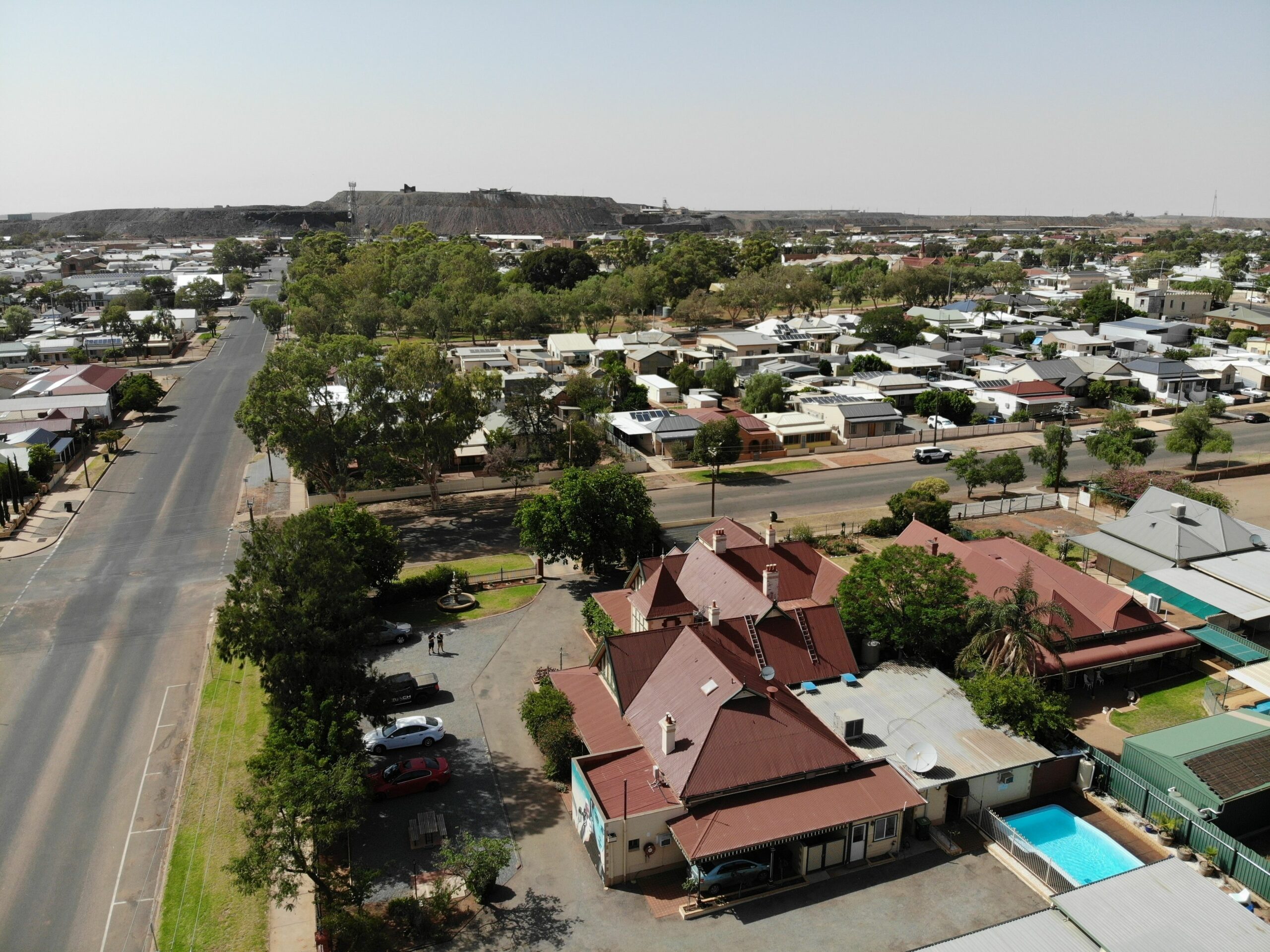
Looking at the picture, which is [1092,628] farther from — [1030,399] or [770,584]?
[1030,399]

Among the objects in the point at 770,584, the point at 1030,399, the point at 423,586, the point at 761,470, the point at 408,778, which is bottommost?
the point at 408,778

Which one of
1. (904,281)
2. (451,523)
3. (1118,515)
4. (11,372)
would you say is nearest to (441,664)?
(451,523)

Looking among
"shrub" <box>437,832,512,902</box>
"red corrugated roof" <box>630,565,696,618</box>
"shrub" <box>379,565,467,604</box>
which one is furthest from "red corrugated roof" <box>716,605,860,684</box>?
"shrub" <box>379,565,467,604</box>

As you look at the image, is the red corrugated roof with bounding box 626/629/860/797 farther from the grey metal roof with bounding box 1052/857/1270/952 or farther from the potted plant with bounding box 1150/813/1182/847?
the potted plant with bounding box 1150/813/1182/847

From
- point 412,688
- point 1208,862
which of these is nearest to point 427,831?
point 412,688

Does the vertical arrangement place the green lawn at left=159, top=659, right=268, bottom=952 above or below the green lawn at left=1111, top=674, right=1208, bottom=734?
below

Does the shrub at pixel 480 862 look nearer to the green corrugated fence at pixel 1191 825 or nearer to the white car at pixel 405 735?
the white car at pixel 405 735

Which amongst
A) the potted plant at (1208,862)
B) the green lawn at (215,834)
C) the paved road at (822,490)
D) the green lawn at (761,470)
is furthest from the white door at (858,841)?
the green lawn at (761,470)
